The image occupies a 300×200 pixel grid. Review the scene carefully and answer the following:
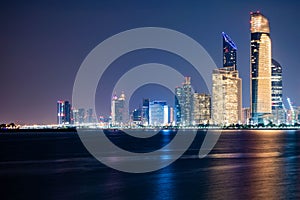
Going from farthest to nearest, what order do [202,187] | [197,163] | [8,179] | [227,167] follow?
[197,163], [227,167], [8,179], [202,187]

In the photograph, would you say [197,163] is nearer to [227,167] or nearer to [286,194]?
[227,167]

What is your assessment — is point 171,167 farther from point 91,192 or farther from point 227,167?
point 91,192

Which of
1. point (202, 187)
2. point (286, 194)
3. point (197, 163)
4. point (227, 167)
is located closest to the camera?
point (286, 194)

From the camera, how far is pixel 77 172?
124ft

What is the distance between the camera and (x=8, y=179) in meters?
33.6

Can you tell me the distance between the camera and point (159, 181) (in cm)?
3175

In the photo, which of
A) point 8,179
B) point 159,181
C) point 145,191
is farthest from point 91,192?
point 8,179

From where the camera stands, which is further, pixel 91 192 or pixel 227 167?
pixel 227 167

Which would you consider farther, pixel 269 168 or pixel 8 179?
pixel 269 168

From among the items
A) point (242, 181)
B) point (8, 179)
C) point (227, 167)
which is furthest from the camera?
point (227, 167)

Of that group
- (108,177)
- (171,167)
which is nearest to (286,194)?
(108,177)

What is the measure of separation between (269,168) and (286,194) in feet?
44.5

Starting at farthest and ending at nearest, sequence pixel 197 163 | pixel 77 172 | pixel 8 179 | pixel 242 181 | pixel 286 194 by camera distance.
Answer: pixel 197 163, pixel 77 172, pixel 8 179, pixel 242 181, pixel 286 194

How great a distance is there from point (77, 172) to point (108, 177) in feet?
14.5
